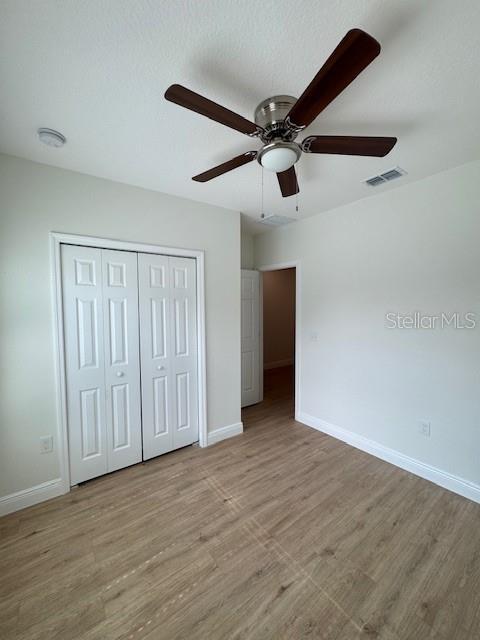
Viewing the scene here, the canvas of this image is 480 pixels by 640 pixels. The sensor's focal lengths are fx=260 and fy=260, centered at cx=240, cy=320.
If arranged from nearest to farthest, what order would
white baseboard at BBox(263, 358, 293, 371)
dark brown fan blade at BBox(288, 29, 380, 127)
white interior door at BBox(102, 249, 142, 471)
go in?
dark brown fan blade at BBox(288, 29, 380, 127)
white interior door at BBox(102, 249, 142, 471)
white baseboard at BBox(263, 358, 293, 371)

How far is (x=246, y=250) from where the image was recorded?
402 centimetres

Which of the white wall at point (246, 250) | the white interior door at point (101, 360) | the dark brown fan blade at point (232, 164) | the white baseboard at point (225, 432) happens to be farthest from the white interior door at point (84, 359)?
the white wall at point (246, 250)

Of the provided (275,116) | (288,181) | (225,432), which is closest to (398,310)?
(288,181)

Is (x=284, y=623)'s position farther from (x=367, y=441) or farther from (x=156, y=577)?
(x=367, y=441)

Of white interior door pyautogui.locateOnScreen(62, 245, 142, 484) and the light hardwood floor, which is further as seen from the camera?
white interior door pyautogui.locateOnScreen(62, 245, 142, 484)

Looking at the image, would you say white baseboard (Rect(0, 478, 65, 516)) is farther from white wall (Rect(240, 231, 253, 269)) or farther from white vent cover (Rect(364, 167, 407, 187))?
white vent cover (Rect(364, 167, 407, 187))

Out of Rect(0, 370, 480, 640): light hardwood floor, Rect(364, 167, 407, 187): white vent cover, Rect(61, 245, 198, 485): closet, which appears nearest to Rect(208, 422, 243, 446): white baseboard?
Rect(61, 245, 198, 485): closet

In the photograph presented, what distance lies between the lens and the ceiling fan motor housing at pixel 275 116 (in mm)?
1317

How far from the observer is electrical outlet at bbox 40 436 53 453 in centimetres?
204

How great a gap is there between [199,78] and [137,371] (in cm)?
218

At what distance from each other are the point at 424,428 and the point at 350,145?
7.76 feet

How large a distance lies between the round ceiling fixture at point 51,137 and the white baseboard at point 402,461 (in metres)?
3.57

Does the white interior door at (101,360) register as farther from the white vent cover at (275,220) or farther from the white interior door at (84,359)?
the white vent cover at (275,220)

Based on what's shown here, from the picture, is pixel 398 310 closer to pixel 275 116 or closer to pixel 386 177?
pixel 386 177
